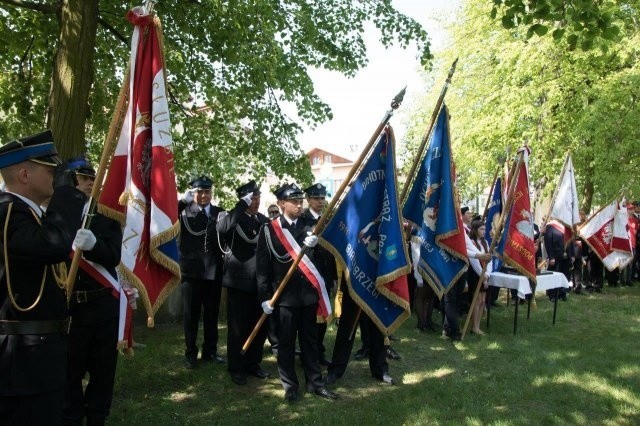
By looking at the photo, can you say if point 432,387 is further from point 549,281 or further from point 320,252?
point 549,281

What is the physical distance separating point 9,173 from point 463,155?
60.4 ft

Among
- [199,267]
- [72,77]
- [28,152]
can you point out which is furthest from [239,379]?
[72,77]

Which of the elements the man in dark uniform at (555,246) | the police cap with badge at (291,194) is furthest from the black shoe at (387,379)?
the man in dark uniform at (555,246)

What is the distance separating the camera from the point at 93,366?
4555 millimetres

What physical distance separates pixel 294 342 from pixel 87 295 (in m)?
2.34

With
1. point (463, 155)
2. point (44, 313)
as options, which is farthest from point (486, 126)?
point (44, 313)

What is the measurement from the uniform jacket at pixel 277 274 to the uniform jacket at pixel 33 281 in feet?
9.62

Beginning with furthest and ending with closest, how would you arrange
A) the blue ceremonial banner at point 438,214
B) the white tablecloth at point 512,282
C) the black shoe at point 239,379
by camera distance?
the white tablecloth at point 512,282 → the blue ceremonial banner at point 438,214 → the black shoe at point 239,379

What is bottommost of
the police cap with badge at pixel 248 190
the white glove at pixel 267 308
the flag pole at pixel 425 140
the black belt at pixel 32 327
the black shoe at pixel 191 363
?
the black shoe at pixel 191 363

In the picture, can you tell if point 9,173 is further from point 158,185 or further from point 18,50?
point 18,50

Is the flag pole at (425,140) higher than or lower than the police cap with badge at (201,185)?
higher

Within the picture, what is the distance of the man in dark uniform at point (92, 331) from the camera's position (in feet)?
14.2

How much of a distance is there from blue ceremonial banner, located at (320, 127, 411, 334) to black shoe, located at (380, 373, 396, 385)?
0.71 metres

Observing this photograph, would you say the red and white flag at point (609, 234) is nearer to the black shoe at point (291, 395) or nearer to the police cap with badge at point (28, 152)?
the black shoe at point (291, 395)
